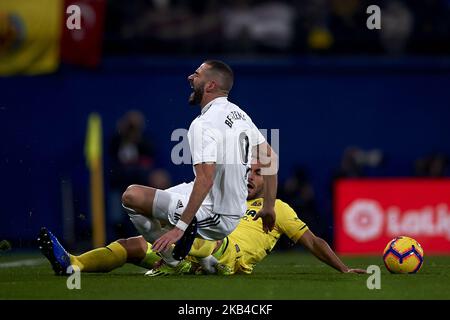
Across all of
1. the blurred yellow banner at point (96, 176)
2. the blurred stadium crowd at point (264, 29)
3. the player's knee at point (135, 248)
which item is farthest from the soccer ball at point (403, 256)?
the blurred stadium crowd at point (264, 29)

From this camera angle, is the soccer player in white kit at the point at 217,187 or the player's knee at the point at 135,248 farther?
the player's knee at the point at 135,248

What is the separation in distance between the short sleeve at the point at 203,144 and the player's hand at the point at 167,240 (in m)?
0.60

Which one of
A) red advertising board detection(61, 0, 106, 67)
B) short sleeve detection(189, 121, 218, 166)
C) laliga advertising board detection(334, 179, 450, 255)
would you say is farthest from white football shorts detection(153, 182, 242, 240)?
red advertising board detection(61, 0, 106, 67)

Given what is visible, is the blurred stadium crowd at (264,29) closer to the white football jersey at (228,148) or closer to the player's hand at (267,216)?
the white football jersey at (228,148)

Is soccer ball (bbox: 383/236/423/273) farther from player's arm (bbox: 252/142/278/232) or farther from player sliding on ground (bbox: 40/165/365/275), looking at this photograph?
player's arm (bbox: 252/142/278/232)

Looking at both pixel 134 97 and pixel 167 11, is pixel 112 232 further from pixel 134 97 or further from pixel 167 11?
pixel 167 11

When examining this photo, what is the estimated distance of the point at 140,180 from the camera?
17484 millimetres

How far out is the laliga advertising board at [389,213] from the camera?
1648 centimetres

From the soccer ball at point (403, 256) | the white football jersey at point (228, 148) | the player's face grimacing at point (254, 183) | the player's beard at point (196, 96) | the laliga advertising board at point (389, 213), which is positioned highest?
the player's beard at point (196, 96)

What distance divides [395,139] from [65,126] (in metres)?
5.97

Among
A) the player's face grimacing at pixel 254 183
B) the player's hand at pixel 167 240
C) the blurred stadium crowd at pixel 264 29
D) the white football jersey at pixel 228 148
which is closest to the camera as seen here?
the player's hand at pixel 167 240

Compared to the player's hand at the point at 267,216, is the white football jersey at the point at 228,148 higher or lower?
higher

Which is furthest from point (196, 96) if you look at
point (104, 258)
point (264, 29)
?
point (264, 29)
